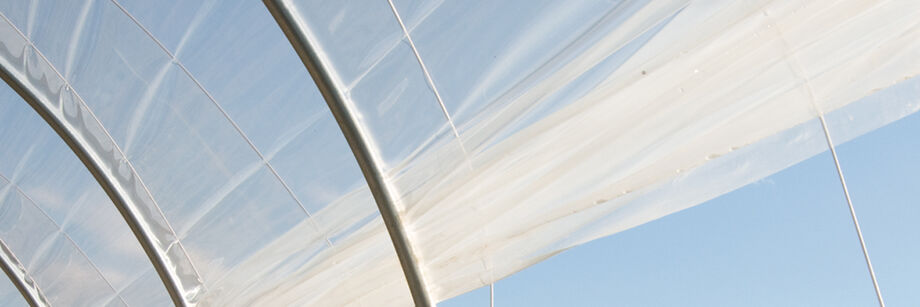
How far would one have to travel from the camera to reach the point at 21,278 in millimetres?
13219

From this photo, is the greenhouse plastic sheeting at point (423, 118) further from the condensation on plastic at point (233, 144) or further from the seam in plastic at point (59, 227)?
the seam in plastic at point (59, 227)

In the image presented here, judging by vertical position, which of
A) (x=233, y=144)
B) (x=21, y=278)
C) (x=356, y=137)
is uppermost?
(x=21, y=278)

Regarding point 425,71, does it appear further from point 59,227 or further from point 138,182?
point 59,227

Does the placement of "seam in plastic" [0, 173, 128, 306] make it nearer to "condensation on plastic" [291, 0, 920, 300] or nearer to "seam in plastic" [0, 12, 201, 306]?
"seam in plastic" [0, 12, 201, 306]

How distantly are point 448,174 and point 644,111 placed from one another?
5.98 ft

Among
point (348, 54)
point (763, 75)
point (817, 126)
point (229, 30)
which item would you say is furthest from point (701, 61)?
point (229, 30)

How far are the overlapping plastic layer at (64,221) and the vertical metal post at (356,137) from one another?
5207 mm

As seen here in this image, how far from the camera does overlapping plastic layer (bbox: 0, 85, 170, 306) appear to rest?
10.9m

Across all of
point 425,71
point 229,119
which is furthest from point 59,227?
point 425,71

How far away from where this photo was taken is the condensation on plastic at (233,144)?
769 cm

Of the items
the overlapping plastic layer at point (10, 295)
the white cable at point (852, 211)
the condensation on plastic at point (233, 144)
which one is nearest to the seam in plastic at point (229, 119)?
the condensation on plastic at point (233, 144)

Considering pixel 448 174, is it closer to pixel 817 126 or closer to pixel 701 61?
pixel 701 61

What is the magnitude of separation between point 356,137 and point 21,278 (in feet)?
29.1

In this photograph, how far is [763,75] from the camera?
4832 millimetres
